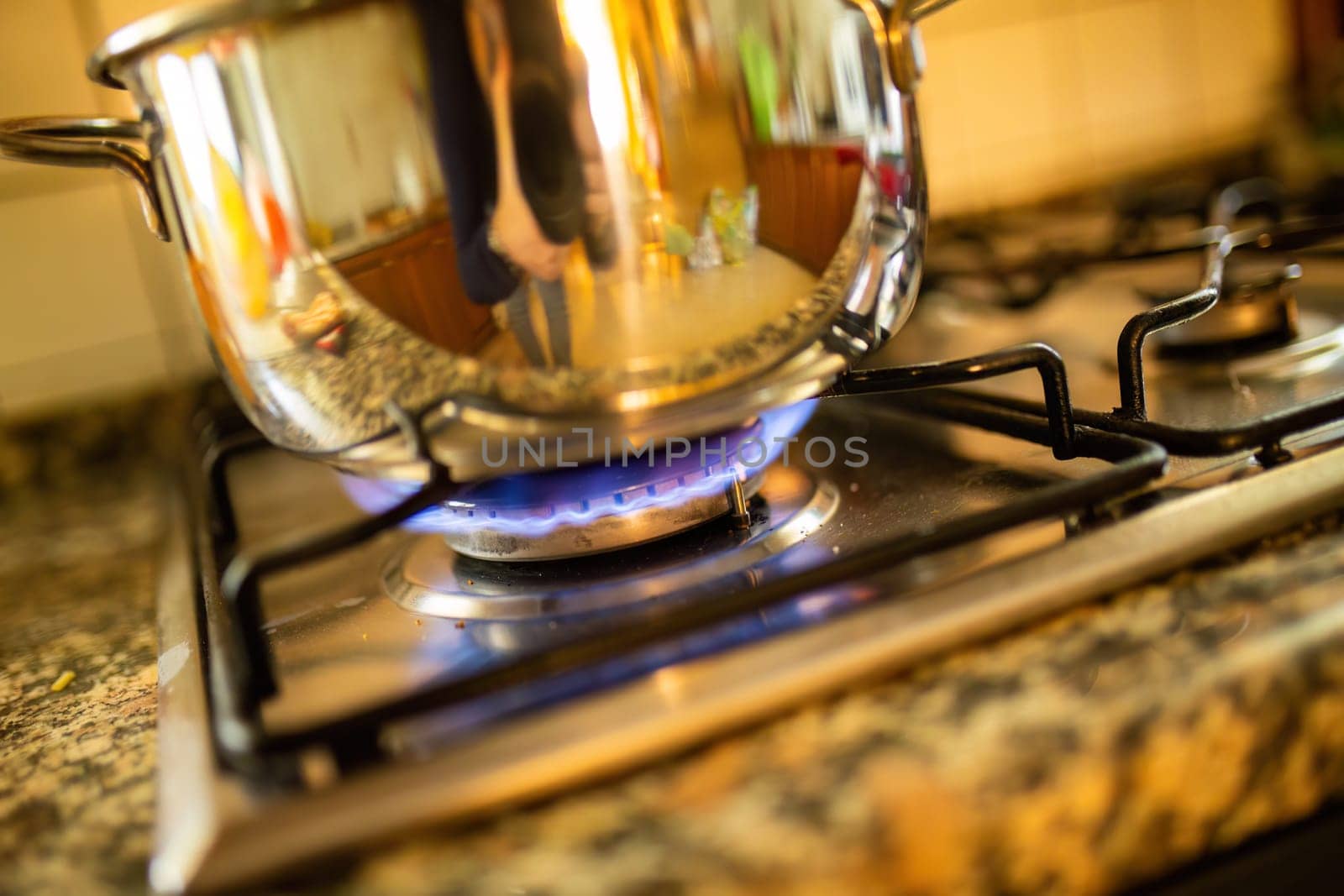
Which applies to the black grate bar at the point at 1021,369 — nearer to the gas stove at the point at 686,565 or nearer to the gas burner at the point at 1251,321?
the gas stove at the point at 686,565

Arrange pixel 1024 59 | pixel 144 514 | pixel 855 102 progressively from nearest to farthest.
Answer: pixel 855 102, pixel 144 514, pixel 1024 59

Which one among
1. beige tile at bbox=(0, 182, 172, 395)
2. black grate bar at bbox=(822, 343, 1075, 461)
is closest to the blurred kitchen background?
beige tile at bbox=(0, 182, 172, 395)

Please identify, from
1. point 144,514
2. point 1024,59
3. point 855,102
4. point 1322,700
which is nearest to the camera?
point 1322,700

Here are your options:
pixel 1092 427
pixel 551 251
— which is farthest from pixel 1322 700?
pixel 551 251

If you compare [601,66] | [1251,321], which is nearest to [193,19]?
[601,66]

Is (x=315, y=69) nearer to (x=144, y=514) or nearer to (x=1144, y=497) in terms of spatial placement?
(x=1144, y=497)

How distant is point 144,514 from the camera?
701mm

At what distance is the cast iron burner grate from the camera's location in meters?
0.29

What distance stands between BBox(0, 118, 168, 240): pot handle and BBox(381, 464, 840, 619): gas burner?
0.19m

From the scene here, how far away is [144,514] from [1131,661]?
0.64 m

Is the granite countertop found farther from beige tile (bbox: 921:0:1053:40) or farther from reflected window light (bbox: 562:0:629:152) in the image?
beige tile (bbox: 921:0:1053:40)

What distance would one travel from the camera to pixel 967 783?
26cm

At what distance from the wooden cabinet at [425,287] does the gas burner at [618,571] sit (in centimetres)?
10

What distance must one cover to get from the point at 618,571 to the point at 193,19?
0.24 m
